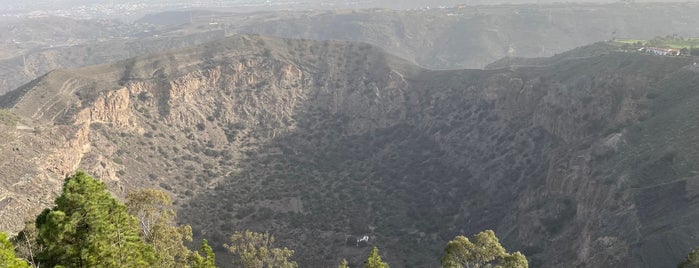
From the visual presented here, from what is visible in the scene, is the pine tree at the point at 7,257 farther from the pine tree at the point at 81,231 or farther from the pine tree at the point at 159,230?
the pine tree at the point at 159,230

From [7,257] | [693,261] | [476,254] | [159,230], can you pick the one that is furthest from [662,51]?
[7,257]

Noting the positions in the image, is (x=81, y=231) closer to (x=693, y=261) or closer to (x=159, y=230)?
(x=159, y=230)

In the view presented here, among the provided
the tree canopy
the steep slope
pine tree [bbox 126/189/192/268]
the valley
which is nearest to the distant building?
the valley

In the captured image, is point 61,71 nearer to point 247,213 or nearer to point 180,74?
point 180,74

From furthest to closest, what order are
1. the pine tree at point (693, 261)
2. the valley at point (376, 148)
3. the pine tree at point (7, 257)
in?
the valley at point (376, 148) → the pine tree at point (693, 261) → the pine tree at point (7, 257)

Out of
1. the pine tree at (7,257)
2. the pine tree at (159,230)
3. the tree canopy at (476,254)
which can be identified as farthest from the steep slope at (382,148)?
the pine tree at (7,257)

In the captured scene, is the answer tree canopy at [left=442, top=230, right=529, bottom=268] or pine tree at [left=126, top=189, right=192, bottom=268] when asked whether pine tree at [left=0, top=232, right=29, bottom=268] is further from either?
tree canopy at [left=442, top=230, right=529, bottom=268]

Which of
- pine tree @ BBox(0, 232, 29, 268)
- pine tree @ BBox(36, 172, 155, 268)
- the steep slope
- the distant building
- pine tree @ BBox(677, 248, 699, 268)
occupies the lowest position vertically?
the steep slope
